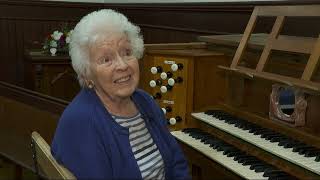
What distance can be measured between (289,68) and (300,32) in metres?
0.84

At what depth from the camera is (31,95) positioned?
3.35 m

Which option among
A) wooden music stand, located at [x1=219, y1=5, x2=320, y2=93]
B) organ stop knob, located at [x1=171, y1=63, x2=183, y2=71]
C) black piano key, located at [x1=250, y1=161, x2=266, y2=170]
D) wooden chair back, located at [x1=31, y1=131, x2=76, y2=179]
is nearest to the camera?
wooden chair back, located at [x1=31, y1=131, x2=76, y2=179]

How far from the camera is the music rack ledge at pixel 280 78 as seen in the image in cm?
185

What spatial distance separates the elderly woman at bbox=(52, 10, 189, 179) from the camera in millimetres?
1700

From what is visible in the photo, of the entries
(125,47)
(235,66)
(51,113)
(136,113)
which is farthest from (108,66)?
(51,113)

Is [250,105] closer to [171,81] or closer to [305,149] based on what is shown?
[171,81]

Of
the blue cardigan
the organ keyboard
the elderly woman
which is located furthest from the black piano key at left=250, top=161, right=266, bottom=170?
the blue cardigan

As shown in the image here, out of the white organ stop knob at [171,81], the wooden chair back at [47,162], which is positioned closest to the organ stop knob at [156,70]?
the white organ stop knob at [171,81]

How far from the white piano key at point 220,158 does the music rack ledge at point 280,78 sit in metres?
0.40

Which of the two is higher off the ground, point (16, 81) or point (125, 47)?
point (125, 47)

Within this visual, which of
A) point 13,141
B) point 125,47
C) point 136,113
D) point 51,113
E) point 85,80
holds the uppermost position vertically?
point 125,47

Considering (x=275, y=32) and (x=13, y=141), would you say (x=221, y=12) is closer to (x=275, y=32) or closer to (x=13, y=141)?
(x=275, y=32)

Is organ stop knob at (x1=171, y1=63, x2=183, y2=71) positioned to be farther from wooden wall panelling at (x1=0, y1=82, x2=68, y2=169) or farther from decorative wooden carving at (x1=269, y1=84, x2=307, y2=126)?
wooden wall panelling at (x1=0, y1=82, x2=68, y2=169)

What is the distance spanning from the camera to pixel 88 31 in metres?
1.80
